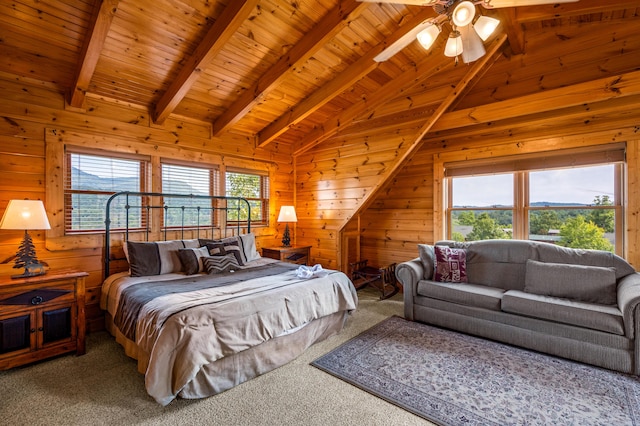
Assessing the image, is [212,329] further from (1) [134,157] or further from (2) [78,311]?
(1) [134,157]

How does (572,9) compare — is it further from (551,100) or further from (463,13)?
(463,13)

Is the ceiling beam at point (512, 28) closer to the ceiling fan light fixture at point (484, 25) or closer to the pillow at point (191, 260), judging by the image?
the ceiling fan light fixture at point (484, 25)

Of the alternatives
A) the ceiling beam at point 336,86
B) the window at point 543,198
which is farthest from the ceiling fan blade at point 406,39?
the window at point 543,198

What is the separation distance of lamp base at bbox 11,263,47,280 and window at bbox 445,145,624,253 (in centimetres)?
490

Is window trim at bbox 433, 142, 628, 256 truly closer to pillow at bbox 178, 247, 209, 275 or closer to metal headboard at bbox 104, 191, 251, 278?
metal headboard at bbox 104, 191, 251, 278

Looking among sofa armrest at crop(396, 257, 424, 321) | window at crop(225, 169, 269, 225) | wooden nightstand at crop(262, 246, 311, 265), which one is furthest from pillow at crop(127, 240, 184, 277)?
sofa armrest at crop(396, 257, 424, 321)

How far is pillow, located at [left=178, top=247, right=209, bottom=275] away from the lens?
334cm

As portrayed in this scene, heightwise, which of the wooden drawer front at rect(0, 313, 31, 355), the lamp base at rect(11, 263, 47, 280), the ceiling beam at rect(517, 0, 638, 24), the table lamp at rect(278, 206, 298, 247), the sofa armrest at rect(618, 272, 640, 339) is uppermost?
the ceiling beam at rect(517, 0, 638, 24)

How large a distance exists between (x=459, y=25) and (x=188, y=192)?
3.63m

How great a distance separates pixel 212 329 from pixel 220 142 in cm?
309

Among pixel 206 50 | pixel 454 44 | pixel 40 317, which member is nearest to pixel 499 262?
pixel 454 44

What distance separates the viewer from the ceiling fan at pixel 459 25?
6.49 feet

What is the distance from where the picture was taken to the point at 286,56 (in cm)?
326

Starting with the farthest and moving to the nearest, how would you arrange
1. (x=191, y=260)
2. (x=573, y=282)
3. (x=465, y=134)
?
(x=465, y=134)
(x=191, y=260)
(x=573, y=282)
